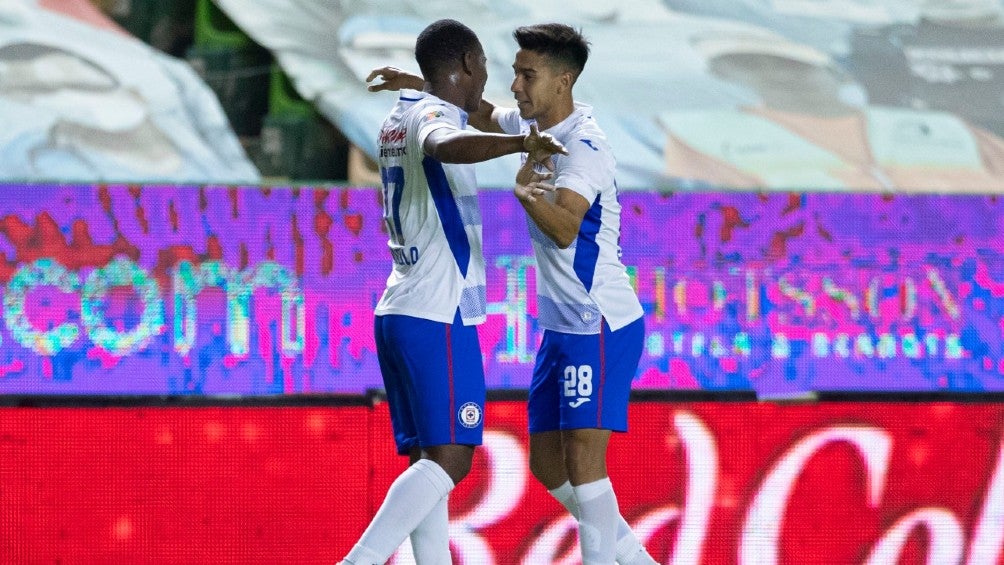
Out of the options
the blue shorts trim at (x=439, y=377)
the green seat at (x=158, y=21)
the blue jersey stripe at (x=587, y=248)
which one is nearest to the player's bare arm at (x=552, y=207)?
the blue jersey stripe at (x=587, y=248)

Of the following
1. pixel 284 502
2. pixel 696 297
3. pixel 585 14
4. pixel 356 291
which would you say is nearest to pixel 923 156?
pixel 585 14

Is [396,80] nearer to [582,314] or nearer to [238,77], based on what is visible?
[582,314]

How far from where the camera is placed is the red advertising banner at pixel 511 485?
13.0 feet

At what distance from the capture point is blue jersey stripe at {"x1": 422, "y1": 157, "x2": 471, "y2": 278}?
327cm

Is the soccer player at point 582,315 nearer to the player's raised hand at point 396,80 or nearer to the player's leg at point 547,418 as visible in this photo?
the player's leg at point 547,418

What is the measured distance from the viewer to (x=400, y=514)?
3191 mm

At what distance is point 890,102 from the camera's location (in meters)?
9.41

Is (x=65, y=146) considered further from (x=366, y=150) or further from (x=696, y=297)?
(x=696, y=297)

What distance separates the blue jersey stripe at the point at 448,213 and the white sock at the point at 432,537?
57 cm

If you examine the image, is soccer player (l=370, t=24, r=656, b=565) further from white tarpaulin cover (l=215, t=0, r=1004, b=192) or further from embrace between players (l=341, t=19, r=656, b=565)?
white tarpaulin cover (l=215, t=0, r=1004, b=192)

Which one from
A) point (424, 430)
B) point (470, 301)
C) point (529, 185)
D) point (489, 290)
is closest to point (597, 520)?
point (424, 430)

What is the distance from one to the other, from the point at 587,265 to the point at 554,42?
1.78 feet

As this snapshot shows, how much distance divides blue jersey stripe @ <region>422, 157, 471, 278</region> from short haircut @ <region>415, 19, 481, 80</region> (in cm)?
23

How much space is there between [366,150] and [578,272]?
536 centimetres
